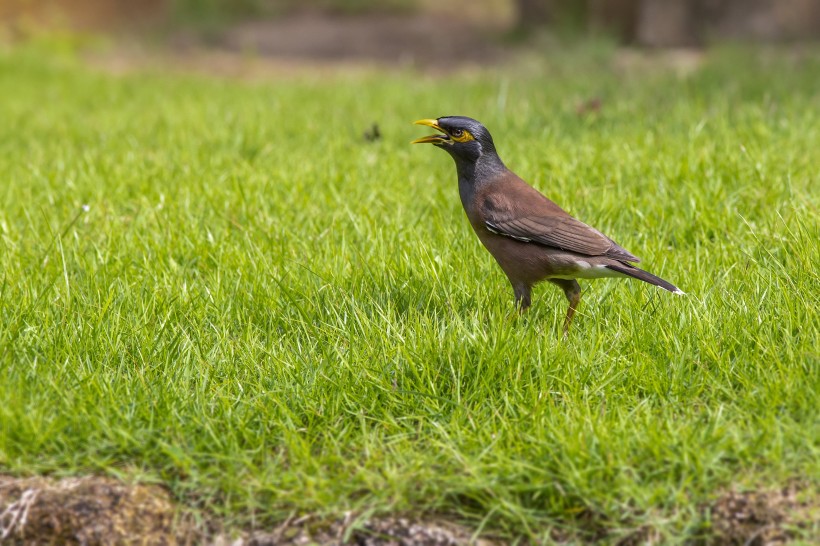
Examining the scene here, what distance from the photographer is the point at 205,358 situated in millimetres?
4105

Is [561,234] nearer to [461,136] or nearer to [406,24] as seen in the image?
[461,136]

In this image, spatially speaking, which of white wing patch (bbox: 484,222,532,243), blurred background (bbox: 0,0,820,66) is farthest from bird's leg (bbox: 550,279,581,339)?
blurred background (bbox: 0,0,820,66)

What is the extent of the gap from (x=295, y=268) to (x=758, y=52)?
7.88 meters

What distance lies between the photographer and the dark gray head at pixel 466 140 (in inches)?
189

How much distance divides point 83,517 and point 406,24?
1674 centimetres

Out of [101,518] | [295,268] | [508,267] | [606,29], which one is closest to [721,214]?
[508,267]

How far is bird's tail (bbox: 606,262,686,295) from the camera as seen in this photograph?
13.3 feet

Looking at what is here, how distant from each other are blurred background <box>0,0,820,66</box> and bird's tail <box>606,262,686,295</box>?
31.3 ft

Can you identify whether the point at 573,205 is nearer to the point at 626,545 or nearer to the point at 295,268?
the point at 295,268

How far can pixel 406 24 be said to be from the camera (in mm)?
19156

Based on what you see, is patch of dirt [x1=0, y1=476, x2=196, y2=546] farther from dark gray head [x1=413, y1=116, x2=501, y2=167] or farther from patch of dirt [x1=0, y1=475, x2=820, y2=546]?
dark gray head [x1=413, y1=116, x2=501, y2=167]

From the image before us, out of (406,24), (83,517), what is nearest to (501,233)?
(83,517)

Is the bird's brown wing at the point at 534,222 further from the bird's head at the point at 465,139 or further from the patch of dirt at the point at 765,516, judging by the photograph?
the patch of dirt at the point at 765,516

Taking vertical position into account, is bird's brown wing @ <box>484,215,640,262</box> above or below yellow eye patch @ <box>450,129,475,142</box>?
below
